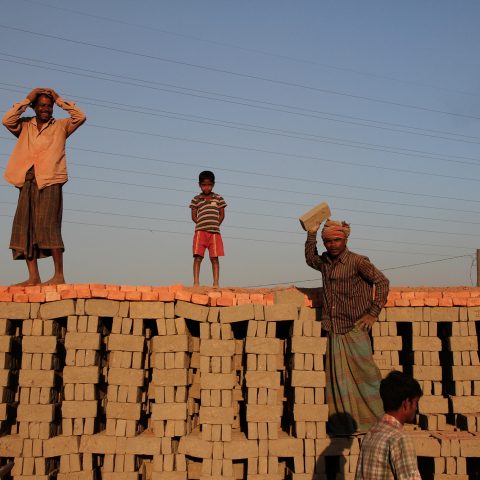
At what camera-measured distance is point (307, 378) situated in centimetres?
625

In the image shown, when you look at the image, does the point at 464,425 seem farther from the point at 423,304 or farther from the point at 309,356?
the point at 309,356

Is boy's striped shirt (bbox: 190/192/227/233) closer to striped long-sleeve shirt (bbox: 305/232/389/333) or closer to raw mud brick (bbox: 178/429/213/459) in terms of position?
striped long-sleeve shirt (bbox: 305/232/389/333)

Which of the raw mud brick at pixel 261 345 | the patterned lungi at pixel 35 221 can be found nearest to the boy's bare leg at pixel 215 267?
the patterned lungi at pixel 35 221

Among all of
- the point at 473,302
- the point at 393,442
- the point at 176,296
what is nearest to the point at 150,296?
the point at 176,296

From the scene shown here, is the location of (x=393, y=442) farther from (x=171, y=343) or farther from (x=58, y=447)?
(x=58, y=447)

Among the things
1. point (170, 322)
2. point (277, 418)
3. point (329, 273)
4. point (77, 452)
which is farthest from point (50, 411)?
point (329, 273)

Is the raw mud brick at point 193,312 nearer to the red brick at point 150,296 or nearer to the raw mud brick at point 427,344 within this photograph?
the red brick at point 150,296

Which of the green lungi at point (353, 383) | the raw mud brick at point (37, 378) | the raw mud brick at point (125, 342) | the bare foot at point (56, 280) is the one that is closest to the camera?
the green lungi at point (353, 383)

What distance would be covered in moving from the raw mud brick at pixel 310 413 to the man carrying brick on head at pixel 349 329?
0.62ft

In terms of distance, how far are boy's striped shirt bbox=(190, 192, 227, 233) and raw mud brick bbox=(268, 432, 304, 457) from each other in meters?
3.45

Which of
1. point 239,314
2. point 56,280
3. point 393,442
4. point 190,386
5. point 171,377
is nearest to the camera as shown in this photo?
point 393,442

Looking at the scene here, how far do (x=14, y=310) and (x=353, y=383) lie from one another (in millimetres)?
3696

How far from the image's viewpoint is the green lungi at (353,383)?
20.1ft

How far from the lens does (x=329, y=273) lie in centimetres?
642
